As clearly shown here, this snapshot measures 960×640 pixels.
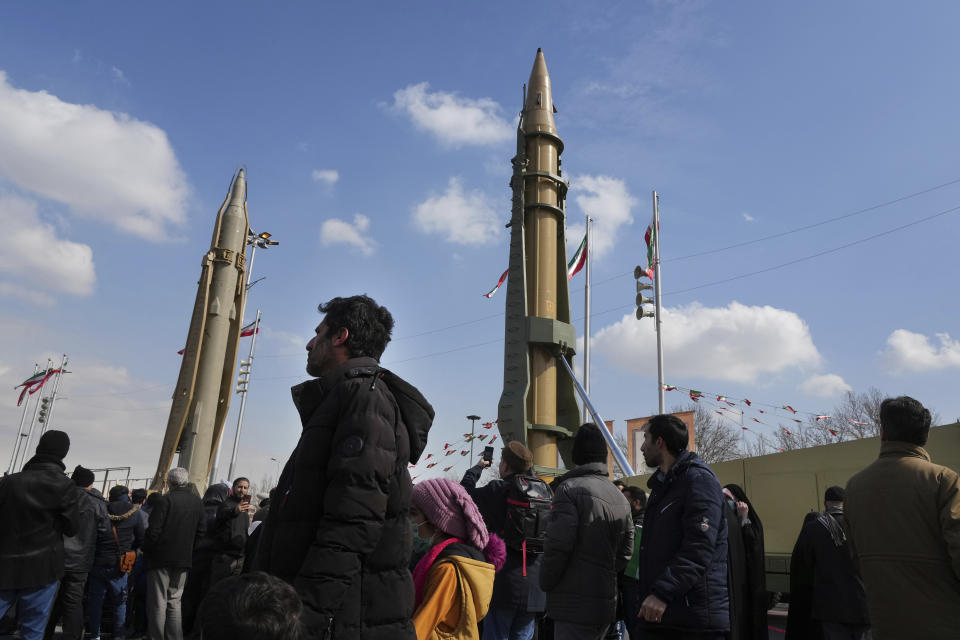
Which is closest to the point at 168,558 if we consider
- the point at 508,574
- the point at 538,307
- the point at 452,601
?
the point at 508,574

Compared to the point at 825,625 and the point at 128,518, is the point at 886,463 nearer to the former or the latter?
the point at 825,625

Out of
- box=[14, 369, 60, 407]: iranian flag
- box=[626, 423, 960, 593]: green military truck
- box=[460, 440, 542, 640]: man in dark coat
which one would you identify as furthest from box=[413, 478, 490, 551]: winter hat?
box=[14, 369, 60, 407]: iranian flag

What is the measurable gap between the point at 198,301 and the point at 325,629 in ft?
60.0

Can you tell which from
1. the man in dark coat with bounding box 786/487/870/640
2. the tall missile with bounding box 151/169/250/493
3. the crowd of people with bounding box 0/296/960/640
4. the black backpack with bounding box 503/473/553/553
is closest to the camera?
the crowd of people with bounding box 0/296/960/640

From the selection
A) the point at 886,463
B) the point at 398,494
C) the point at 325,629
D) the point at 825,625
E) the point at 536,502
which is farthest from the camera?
the point at 536,502

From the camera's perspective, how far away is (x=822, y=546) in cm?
487

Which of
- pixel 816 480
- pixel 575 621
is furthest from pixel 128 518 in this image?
pixel 816 480

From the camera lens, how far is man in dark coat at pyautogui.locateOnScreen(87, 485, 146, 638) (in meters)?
Result: 7.53

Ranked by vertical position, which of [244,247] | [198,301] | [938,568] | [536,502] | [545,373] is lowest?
[938,568]

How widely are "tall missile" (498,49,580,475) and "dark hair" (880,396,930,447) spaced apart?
8.95 meters

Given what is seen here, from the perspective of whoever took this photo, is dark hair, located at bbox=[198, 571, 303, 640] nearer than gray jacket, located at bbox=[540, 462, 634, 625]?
Yes

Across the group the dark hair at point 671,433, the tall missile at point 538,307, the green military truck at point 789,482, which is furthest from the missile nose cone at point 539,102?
the dark hair at point 671,433

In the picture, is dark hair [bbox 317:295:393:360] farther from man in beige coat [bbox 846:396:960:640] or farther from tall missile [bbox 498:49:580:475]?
tall missile [bbox 498:49:580:475]

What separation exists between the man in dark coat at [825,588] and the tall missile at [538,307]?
A: 749cm
